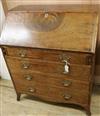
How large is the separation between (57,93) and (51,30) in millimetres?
651

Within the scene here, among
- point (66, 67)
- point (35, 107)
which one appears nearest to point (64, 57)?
point (66, 67)

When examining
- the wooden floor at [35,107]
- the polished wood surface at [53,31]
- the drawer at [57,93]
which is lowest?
the wooden floor at [35,107]

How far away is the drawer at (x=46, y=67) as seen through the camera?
1520 millimetres

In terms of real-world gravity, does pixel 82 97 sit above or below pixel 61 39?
below

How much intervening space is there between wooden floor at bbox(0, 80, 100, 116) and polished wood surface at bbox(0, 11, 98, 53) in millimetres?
830

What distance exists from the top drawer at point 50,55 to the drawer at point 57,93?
35cm

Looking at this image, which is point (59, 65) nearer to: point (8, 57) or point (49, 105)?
point (8, 57)

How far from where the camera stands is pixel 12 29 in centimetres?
165

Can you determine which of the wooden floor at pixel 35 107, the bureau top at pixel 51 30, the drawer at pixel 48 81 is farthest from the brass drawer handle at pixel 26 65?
the wooden floor at pixel 35 107

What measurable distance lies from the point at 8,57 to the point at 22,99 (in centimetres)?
68

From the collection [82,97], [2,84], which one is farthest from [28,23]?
[2,84]

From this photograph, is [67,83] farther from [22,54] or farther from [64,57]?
[22,54]

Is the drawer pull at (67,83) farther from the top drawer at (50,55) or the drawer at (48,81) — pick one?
the top drawer at (50,55)

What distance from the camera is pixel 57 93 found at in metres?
1.82
